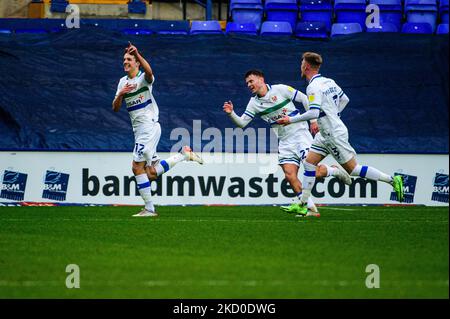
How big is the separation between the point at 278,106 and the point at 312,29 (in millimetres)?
6190

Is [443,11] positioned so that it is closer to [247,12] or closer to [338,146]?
[247,12]

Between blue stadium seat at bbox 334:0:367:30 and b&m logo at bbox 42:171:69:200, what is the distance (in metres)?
7.78

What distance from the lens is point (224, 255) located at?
9.79m

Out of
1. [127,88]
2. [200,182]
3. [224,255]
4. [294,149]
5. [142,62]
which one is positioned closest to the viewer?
[224,255]

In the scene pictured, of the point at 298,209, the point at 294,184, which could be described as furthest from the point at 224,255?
the point at 294,184

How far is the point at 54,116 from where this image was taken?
17516 millimetres

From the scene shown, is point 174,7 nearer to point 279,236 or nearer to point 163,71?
point 163,71

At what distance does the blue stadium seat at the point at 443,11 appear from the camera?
858 inches

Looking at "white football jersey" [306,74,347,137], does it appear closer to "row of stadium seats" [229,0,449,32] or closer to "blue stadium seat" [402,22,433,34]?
"blue stadium seat" [402,22,433,34]

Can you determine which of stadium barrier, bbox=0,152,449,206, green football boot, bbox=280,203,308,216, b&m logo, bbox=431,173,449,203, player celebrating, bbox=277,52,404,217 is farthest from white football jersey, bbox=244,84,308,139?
b&m logo, bbox=431,173,449,203

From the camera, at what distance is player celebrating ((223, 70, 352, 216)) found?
1459cm

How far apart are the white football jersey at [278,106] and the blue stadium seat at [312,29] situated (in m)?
5.95

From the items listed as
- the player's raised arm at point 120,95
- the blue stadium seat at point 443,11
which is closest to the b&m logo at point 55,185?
the player's raised arm at point 120,95
